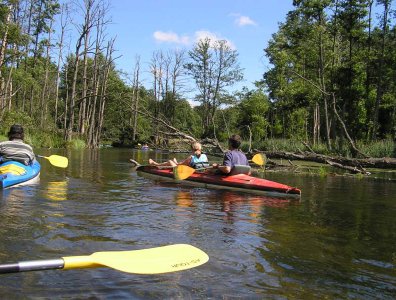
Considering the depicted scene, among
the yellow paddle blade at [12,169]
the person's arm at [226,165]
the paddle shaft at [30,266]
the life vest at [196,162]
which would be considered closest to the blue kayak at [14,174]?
the yellow paddle blade at [12,169]

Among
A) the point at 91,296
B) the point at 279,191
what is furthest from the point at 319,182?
the point at 91,296

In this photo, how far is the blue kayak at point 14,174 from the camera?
26.0 ft

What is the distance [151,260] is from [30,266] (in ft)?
2.87

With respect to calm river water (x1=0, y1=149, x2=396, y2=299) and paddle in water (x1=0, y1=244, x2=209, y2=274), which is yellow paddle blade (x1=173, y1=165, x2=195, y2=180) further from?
paddle in water (x1=0, y1=244, x2=209, y2=274)

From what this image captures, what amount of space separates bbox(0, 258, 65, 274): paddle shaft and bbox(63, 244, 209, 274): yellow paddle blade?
0.67 feet

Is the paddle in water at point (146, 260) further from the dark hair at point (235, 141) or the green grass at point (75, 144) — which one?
the green grass at point (75, 144)

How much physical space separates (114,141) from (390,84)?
27.2 meters

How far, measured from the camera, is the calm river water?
3342mm

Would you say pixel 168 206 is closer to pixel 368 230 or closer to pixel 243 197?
pixel 243 197

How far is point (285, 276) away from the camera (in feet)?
12.2

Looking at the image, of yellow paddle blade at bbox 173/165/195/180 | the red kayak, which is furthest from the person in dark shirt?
yellow paddle blade at bbox 173/165/195/180

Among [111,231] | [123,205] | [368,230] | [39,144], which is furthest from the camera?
[39,144]

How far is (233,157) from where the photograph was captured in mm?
9141

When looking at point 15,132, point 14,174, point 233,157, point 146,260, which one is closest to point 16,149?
point 15,132
